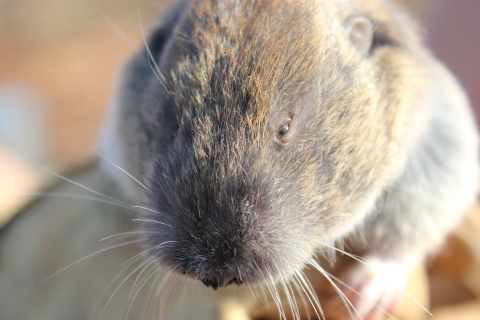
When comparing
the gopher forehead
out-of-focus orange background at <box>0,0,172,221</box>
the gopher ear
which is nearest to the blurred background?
out-of-focus orange background at <box>0,0,172,221</box>

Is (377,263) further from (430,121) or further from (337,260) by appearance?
(430,121)

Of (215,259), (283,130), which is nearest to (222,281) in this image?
(215,259)

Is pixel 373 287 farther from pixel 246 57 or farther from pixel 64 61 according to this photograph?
pixel 64 61

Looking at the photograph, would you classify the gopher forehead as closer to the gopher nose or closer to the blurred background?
the gopher nose

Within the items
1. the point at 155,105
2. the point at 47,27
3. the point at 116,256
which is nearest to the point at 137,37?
the point at 47,27

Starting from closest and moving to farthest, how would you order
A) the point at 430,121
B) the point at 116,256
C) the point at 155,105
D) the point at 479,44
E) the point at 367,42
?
the point at 155,105 → the point at 367,42 → the point at 430,121 → the point at 116,256 → the point at 479,44

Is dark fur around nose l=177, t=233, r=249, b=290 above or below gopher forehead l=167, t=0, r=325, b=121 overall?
below

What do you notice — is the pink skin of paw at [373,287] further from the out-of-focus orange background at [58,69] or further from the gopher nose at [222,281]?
the out-of-focus orange background at [58,69]
